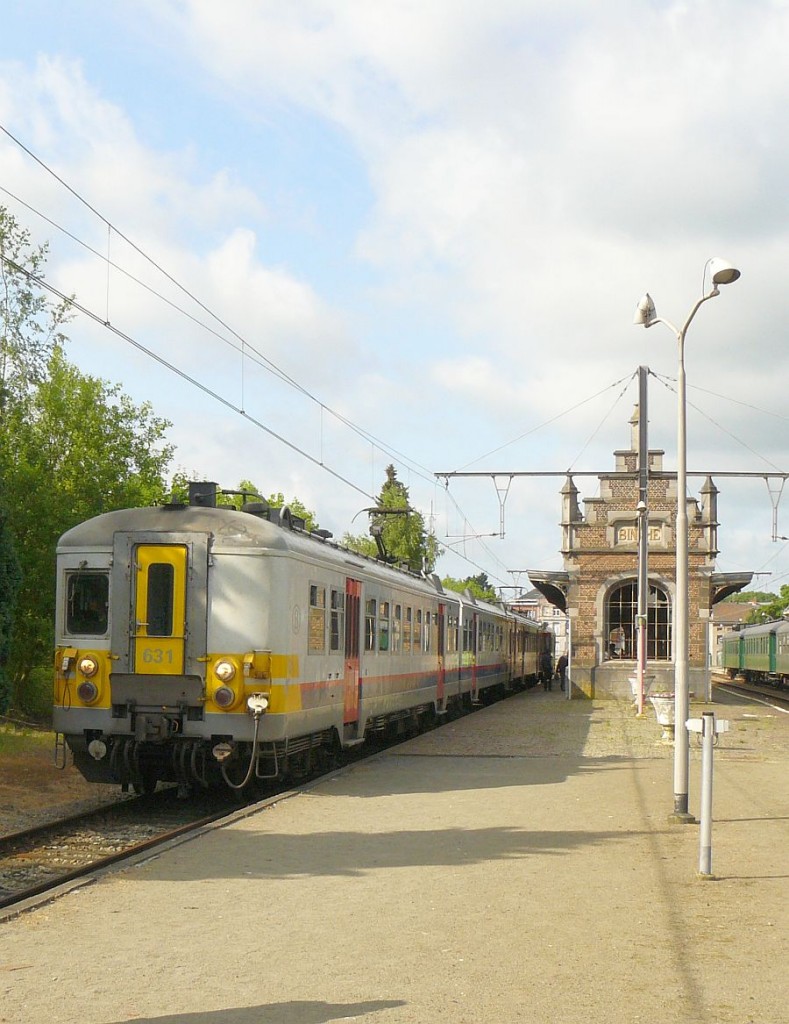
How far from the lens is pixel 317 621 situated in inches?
621

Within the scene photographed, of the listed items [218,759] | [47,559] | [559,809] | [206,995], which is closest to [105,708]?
[218,759]

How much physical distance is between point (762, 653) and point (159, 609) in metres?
53.3

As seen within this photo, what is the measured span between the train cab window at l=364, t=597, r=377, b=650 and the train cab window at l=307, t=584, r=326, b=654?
2.79 metres

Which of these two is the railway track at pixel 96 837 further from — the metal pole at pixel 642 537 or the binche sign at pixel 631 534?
the binche sign at pixel 631 534

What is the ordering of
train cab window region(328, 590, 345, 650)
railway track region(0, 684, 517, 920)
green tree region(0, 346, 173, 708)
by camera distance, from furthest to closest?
green tree region(0, 346, 173, 708), train cab window region(328, 590, 345, 650), railway track region(0, 684, 517, 920)

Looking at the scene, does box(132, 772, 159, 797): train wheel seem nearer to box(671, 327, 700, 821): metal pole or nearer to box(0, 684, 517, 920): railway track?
box(0, 684, 517, 920): railway track

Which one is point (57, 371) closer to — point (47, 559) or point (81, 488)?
point (81, 488)

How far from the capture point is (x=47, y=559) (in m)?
26.0

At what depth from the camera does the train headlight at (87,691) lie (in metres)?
14.0

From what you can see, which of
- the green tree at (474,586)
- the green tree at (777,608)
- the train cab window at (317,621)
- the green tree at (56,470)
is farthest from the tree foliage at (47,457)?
the green tree at (777,608)

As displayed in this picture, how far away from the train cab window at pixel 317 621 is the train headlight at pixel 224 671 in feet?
5.48

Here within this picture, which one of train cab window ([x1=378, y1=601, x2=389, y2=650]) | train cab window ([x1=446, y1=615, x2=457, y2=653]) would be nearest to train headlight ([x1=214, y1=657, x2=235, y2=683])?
train cab window ([x1=378, y1=601, x2=389, y2=650])

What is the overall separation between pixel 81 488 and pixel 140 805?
45.1ft

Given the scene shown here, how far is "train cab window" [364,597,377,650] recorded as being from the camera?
1897 cm
